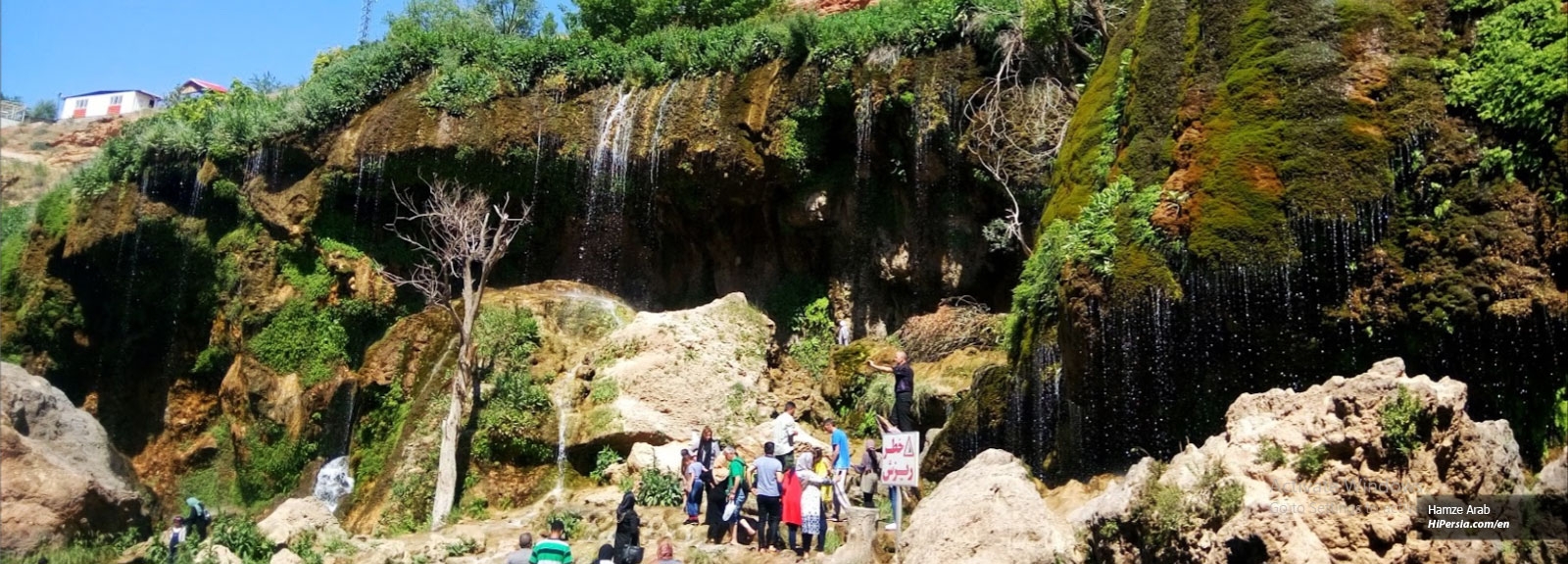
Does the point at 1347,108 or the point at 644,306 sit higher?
the point at 1347,108

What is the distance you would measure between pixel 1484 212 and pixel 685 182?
15.5m

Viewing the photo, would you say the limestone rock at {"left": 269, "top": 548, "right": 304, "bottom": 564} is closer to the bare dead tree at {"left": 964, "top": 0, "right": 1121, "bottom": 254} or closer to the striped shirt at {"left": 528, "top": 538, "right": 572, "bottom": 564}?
the striped shirt at {"left": 528, "top": 538, "right": 572, "bottom": 564}

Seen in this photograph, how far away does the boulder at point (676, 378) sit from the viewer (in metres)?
19.2

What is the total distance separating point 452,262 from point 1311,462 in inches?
617

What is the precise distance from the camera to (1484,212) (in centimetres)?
1155

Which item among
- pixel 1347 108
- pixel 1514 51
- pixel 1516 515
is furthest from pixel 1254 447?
pixel 1514 51

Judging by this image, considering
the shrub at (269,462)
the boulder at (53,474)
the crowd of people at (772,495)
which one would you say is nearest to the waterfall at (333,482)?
the shrub at (269,462)

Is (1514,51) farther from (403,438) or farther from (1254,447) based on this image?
(403,438)

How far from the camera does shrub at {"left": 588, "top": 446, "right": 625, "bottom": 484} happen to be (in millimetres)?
18766

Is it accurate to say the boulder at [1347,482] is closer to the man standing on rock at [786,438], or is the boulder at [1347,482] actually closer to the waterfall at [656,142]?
the man standing on rock at [786,438]

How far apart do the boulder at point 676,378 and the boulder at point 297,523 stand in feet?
11.9

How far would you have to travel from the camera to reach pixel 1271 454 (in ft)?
32.8

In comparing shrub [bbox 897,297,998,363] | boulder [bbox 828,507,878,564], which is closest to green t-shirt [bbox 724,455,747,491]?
boulder [bbox 828,507,878,564]

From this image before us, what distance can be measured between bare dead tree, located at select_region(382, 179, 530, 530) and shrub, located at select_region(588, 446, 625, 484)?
83.3 inches
